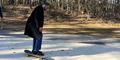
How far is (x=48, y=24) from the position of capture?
27.7m

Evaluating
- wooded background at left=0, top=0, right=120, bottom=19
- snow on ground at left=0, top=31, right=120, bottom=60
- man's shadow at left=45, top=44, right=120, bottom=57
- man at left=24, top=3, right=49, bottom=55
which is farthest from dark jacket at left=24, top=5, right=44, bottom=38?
wooded background at left=0, top=0, right=120, bottom=19

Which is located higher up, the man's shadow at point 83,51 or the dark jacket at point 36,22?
the dark jacket at point 36,22

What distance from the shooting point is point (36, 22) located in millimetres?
13289

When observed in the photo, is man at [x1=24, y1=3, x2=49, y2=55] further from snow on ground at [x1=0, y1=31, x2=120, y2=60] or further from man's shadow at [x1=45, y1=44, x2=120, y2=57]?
man's shadow at [x1=45, y1=44, x2=120, y2=57]

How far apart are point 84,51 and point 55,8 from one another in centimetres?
1991

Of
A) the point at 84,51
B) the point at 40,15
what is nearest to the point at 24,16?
the point at 84,51

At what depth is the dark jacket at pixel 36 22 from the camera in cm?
1327

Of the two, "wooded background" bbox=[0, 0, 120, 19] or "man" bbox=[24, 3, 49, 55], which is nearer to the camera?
"man" bbox=[24, 3, 49, 55]

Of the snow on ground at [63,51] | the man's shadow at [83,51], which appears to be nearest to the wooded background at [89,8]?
the snow on ground at [63,51]

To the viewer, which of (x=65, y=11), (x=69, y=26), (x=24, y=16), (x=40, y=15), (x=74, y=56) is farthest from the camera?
(x=65, y=11)

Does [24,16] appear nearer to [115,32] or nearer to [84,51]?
[115,32]

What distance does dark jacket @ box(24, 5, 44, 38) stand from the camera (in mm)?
13266

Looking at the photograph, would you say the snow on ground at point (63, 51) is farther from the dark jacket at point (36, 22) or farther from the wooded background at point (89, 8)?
the wooded background at point (89, 8)

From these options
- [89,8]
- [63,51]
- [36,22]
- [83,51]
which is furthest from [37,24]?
[89,8]
